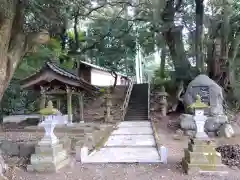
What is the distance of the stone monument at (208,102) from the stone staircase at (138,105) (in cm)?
394

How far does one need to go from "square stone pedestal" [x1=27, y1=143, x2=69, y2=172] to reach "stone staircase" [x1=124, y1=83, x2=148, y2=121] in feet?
33.9

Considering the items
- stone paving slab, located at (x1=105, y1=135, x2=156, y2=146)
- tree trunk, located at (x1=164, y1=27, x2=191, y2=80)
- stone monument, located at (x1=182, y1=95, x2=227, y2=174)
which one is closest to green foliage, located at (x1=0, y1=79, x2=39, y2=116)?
stone paving slab, located at (x1=105, y1=135, x2=156, y2=146)

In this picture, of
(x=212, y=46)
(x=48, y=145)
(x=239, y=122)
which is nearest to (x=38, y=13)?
(x=48, y=145)

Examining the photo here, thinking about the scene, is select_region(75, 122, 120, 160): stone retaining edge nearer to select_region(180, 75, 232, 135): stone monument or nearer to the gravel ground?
the gravel ground

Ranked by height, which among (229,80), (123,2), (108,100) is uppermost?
(123,2)

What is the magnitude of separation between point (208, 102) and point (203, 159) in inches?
303

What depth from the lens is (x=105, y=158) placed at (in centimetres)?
809

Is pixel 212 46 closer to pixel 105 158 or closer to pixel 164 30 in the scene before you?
pixel 164 30

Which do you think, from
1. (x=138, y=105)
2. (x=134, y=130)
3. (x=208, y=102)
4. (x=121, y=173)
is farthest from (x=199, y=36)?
(x=121, y=173)

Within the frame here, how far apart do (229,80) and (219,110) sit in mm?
4087

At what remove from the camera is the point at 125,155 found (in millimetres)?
8430

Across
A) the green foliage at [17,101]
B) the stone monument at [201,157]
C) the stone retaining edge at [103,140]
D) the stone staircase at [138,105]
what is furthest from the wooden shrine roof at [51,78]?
the stone monument at [201,157]

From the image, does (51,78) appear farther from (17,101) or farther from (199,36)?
(199,36)

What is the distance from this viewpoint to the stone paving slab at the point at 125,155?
7.80 meters
